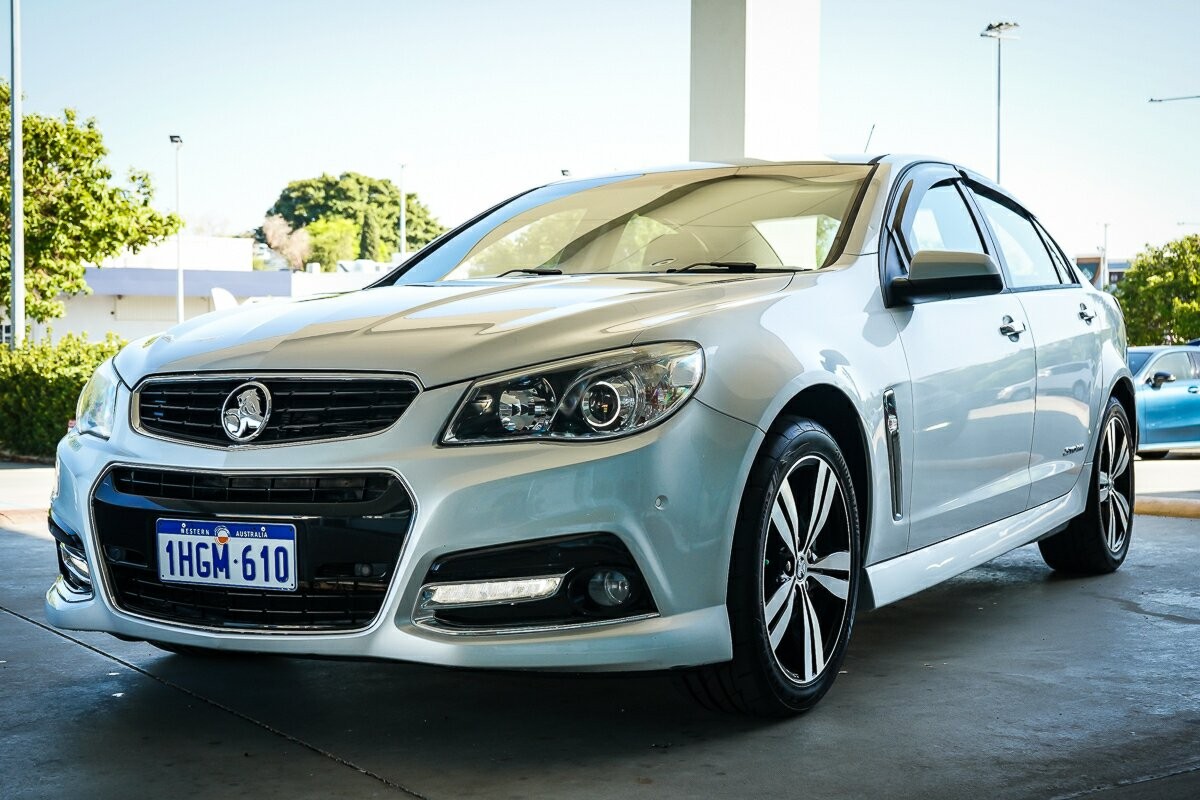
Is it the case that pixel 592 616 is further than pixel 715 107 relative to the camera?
No

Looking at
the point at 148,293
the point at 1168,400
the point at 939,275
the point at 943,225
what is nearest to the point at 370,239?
the point at 148,293

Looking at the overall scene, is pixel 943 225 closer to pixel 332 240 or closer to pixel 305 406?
pixel 305 406

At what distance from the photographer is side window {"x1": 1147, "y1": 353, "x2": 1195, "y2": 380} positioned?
635 inches

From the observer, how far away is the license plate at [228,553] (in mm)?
3229

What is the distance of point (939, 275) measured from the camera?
165 inches

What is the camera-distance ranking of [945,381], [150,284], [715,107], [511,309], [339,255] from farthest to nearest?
[339,255]
[150,284]
[715,107]
[945,381]
[511,309]

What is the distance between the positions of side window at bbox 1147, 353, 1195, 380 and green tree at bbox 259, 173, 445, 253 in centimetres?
10363

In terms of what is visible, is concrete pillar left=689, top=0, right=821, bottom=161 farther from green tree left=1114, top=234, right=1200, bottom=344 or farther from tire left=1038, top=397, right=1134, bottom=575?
green tree left=1114, top=234, right=1200, bottom=344

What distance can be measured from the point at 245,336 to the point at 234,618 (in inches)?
28.5

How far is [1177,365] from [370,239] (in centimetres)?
10365

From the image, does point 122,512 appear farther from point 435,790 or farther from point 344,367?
point 435,790

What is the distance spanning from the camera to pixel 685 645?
10.7ft

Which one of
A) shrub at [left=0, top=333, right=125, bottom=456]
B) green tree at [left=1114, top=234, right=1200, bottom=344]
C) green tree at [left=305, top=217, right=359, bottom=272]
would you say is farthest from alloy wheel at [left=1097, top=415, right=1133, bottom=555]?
green tree at [left=305, top=217, right=359, bottom=272]

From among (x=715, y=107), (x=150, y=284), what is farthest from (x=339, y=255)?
(x=715, y=107)
